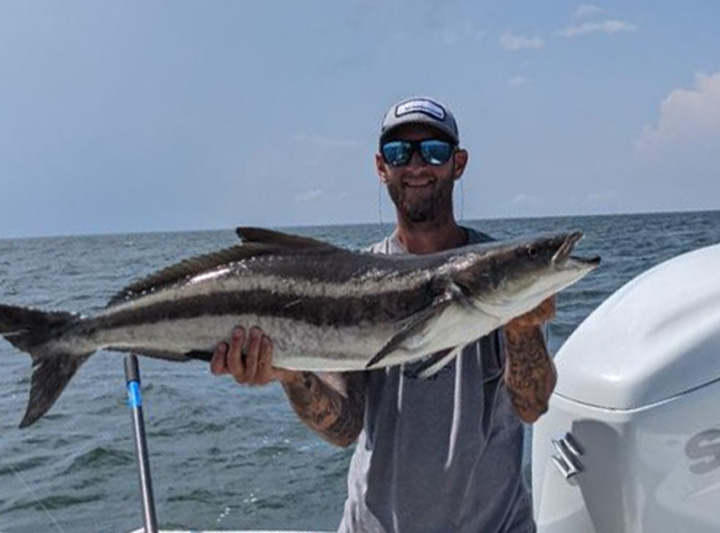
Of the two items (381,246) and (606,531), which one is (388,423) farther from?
(606,531)

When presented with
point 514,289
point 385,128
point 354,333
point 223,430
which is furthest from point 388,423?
point 223,430

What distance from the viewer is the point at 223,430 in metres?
10.9

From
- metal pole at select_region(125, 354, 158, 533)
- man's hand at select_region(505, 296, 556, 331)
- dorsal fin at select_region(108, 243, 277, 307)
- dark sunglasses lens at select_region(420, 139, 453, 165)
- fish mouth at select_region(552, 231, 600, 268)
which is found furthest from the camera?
metal pole at select_region(125, 354, 158, 533)

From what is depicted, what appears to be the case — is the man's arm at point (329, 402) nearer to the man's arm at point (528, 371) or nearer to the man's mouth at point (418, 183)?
the man's arm at point (528, 371)

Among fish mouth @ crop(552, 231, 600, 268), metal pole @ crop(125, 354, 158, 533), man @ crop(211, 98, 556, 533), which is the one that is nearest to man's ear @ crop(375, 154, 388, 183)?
man @ crop(211, 98, 556, 533)

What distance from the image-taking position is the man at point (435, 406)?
301 centimetres

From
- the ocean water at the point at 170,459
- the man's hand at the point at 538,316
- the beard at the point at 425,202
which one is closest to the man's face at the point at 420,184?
the beard at the point at 425,202

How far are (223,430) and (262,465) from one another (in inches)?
55.8

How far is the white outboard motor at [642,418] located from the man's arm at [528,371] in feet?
1.19

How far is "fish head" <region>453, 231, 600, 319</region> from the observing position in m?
2.54

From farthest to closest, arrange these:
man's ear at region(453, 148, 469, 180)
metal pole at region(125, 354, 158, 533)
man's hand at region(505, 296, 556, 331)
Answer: metal pole at region(125, 354, 158, 533) → man's ear at region(453, 148, 469, 180) → man's hand at region(505, 296, 556, 331)

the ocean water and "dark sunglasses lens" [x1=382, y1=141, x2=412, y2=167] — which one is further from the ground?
"dark sunglasses lens" [x1=382, y1=141, x2=412, y2=167]

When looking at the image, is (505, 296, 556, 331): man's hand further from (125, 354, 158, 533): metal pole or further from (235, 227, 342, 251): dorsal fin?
(125, 354, 158, 533): metal pole

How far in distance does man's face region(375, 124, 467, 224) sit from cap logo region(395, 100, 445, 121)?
5 cm
